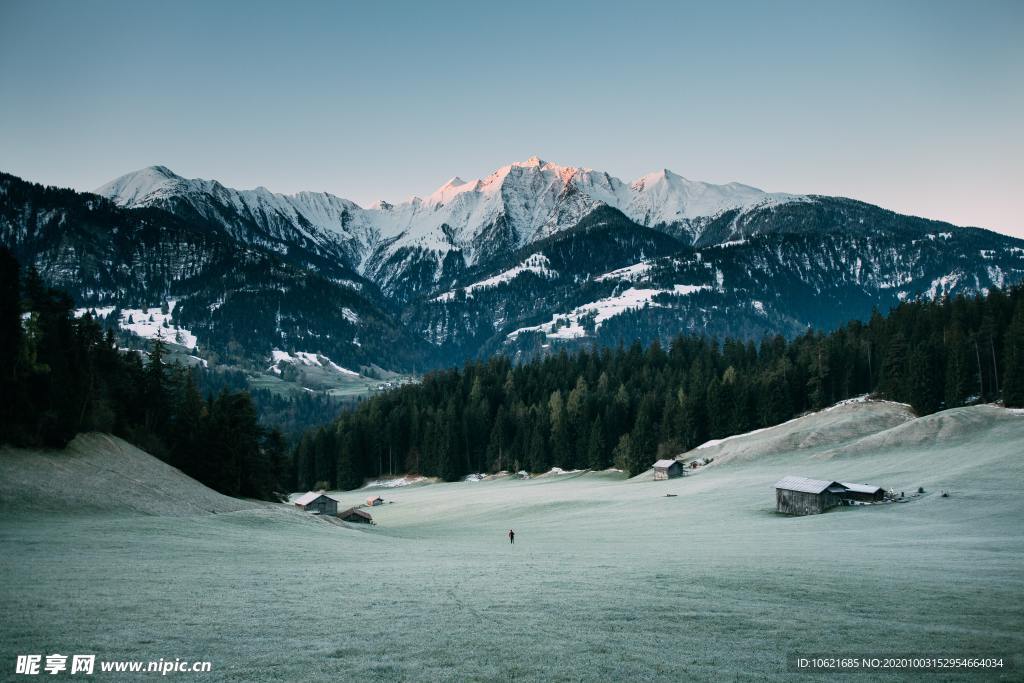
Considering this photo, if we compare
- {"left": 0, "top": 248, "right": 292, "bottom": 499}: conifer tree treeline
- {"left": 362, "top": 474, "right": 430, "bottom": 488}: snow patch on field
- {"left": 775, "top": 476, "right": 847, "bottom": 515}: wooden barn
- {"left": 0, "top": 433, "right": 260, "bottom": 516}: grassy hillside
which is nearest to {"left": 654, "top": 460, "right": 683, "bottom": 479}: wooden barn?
{"left": 775, "top": 476, "right": 847, "bottom": 515}: wooden barn

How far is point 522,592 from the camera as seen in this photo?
29.2m

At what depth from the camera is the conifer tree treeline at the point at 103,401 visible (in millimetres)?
56281

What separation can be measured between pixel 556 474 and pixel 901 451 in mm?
A: 63731

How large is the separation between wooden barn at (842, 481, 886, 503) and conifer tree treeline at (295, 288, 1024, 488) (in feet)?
159

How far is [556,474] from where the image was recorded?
139 meters

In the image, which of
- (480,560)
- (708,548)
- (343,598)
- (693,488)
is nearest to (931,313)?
(693,488)

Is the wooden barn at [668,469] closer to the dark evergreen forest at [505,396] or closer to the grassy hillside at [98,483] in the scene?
the dark evergreen forest at [505,396]

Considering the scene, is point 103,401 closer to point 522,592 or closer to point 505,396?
point 522,592

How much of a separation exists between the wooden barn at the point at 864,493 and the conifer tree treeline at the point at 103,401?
61702mm

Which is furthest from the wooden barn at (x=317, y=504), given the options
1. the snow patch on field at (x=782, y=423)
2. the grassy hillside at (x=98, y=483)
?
the snow patch on field at (x=782, y=423)

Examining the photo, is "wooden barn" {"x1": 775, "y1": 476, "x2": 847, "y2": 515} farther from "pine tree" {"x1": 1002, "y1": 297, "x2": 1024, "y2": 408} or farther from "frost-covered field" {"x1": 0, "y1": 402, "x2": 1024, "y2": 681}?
"pine tree" {"x1": 1002, "y1": 297, "x2": 1024, "y2": 408}

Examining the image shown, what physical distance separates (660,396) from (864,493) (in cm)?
8406

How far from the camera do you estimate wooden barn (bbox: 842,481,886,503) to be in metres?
66.9

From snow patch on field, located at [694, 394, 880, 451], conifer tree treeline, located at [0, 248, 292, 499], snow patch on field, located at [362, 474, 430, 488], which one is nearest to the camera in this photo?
conifer tree treeline, located at [0, 248, 292, 499]
